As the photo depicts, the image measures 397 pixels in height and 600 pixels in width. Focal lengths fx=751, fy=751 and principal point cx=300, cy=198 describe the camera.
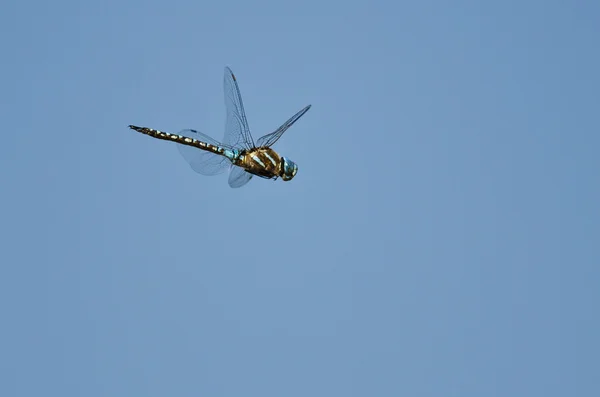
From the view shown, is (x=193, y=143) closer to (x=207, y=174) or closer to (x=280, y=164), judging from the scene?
(x=207, y=174)

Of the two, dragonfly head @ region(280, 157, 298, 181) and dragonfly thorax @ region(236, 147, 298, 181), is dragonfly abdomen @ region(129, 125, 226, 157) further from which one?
dragonfly head @ region(280, 157, 298, 181)

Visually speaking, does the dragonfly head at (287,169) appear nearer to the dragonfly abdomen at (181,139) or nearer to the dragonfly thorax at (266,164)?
the dragonfly thorax at (266,164)

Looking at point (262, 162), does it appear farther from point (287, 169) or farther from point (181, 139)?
point (181, 139)

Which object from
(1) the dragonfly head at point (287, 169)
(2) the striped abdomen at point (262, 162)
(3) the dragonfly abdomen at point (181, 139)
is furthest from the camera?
(1) the dragonfly head at point (287, 169)

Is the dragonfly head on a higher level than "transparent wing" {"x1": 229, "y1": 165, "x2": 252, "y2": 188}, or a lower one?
higher

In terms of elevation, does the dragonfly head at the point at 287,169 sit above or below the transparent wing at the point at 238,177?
above

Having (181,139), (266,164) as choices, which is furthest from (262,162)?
(181,139)
